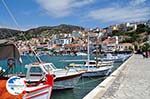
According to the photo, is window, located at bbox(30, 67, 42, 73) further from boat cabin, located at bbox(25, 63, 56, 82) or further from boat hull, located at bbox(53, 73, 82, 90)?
boat hull, located at bbox(53, 73, 82, 90)

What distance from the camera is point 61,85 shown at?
21938 mm

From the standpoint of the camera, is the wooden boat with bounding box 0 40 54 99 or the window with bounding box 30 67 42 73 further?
the window with bounding box 30 67 42 73

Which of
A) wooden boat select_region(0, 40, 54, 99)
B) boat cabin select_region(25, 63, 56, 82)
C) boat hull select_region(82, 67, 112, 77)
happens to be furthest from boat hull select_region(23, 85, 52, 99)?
boat hull select_region(82, 67, 112, 77)

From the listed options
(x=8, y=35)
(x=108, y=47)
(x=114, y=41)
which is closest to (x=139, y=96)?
(x=8, y=35)

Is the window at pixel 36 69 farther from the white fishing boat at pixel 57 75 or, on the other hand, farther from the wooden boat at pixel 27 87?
the wooden boat at pixel 27 87

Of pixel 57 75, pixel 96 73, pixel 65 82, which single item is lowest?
pixel 96 73

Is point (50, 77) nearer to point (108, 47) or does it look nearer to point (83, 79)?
→ point (83, 79)

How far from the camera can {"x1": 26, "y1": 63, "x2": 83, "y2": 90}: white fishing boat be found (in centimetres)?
2031

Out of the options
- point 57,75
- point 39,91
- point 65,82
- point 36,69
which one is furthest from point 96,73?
point 39,91

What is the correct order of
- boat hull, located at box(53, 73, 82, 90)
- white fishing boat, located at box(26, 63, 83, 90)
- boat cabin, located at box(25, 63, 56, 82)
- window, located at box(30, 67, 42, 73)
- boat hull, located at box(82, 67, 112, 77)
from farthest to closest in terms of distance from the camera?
boat hull, located at box(82, 67, 112, 77), boat hull, located at box(53, 73, 82, 90), window, located at box(30, 67, 42, 73), white fishing boat, located at box(26, 63, 83, 90), boat cabin, located at box(25, 63, 56, 82)

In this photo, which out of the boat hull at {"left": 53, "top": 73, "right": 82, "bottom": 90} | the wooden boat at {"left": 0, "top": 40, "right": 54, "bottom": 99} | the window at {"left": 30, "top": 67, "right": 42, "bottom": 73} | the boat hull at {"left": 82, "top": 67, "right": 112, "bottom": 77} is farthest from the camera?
the boat hull at {"left": 82, "top": 67, "right": 112, "bottom": 77}

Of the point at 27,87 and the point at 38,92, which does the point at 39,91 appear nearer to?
the point at 38,92

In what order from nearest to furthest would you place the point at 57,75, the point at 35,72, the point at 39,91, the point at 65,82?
1. the point at 39,91
2. the point at 35,72
3. the point at 57,75
4. the point at 65,82

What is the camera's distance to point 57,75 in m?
21.8
